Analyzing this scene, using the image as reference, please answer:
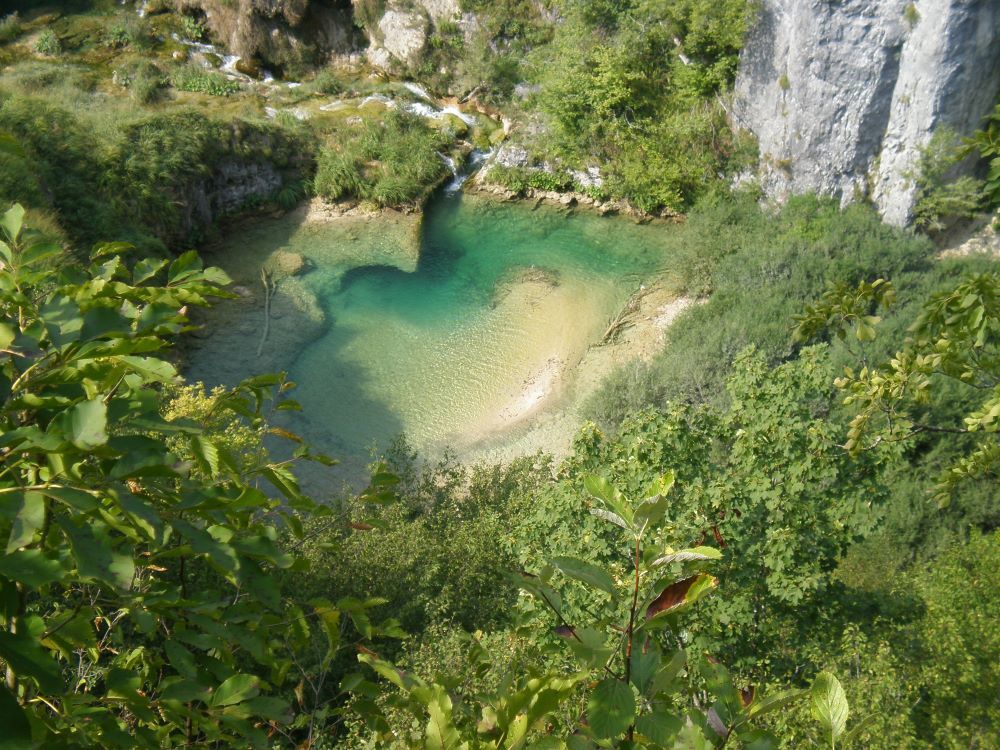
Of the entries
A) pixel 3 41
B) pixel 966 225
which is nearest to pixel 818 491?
pixel 966 225

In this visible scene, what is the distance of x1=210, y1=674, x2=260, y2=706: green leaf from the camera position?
1.68m

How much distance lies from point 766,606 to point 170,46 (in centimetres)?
2103

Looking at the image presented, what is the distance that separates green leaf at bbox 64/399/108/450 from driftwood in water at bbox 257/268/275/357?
12.1m

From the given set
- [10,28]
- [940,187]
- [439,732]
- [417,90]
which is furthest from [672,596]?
[10,28]

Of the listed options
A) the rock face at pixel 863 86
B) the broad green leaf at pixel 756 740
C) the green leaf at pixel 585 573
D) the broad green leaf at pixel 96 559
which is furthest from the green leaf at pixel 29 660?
the rock face at pixel 863 86

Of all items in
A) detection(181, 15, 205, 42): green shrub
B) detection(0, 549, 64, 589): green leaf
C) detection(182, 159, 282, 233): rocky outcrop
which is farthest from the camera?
detection(181, 15, 205, 42): green shrub

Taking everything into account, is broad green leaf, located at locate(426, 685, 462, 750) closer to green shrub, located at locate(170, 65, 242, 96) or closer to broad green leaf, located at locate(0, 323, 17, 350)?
broad green leaf, located at locate(0, 323, 17, 350)

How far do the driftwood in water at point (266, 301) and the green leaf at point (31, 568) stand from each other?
12126 millimetres

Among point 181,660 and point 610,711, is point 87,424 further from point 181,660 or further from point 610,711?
point 610,711

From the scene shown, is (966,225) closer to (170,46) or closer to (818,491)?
(818,491)

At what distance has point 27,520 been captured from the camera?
1244mm

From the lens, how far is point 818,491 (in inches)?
227

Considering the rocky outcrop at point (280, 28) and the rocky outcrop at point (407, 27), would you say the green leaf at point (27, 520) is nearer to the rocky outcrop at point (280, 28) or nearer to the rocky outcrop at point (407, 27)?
the rocky outcrop at point (407, 27)

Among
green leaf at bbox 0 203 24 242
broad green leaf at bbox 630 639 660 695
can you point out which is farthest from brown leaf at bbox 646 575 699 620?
green leaf at bbox 0 203 24 242
